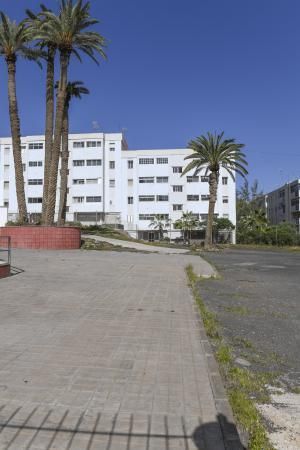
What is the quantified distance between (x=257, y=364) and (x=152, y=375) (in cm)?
151

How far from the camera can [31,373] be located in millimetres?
4711

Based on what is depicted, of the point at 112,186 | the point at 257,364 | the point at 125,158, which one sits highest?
the point at 125,158

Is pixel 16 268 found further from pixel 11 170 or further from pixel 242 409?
pixel 11 170

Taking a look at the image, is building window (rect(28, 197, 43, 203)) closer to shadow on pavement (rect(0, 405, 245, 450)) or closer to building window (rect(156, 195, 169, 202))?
building window (rect(156, 195, 169, 202))

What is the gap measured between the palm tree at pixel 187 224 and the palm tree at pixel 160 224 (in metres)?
2.39

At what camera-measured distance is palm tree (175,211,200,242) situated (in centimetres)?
6981

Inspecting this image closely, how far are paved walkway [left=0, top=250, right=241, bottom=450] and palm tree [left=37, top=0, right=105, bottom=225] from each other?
2111 cm

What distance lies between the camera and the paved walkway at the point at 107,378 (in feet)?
11.1

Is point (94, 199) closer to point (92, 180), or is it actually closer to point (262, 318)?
point (92, 180)

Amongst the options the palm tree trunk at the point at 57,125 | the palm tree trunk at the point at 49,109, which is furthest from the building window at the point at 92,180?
the palm tree trunk at the point at 57,125

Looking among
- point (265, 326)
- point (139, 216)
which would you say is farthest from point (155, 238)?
point (265, 326)

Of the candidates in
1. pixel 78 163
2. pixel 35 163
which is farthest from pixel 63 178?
pixel 35 163

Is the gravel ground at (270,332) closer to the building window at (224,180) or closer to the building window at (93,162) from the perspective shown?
the building window at (224,180)

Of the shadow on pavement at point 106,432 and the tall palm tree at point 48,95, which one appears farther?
the tall palm tree at point 48,95
